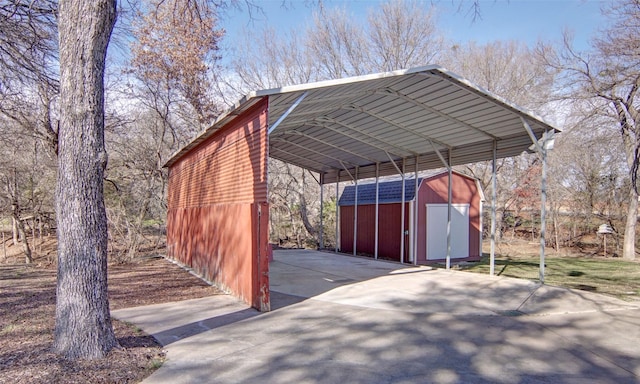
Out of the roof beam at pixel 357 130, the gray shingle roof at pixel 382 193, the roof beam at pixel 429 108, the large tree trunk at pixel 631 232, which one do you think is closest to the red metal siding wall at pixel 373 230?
the gray shingle roof at pixel 382 193

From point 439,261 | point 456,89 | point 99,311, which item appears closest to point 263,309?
point 99,311

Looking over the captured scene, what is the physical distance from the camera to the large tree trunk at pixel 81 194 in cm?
379

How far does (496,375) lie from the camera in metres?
3.79

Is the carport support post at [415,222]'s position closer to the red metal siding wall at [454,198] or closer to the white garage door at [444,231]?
the red metal siding wall at [454,198]

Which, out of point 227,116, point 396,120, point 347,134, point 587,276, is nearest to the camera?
point 227,116

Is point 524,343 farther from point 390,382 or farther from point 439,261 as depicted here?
point 439,261

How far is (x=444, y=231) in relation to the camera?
13.1 meters

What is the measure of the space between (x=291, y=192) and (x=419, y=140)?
10.6 metres

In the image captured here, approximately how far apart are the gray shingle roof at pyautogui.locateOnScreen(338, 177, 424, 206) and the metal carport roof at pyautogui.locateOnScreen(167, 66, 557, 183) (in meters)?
0.69

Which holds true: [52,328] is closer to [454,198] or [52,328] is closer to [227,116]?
[227,116]

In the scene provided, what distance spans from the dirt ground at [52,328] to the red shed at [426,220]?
21.3 feet

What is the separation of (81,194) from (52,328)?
81.5 inches

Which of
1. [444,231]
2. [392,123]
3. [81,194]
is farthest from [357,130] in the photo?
[81,194]

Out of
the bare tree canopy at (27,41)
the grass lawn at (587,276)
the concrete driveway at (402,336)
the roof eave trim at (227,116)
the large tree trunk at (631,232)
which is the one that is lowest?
the grass lawn at (587,276)
